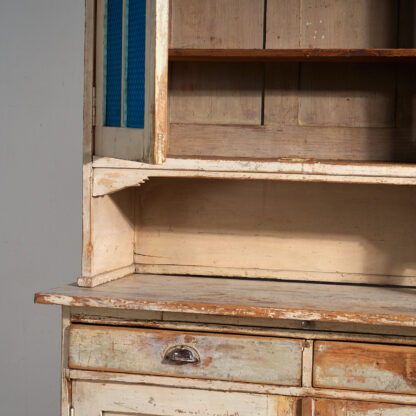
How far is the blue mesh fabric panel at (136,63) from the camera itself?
1936 millimetres

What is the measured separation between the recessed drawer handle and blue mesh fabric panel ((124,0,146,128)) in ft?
2.25

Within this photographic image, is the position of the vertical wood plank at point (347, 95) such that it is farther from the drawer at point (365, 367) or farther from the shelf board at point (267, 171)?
the drawer at point (365, 367)

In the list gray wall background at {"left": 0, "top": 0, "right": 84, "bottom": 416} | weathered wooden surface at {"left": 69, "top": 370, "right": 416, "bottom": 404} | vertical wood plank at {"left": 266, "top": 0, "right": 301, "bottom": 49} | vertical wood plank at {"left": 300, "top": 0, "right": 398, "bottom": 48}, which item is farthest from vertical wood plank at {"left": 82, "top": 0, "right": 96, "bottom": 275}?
gray wall background at {"left": 0, "top": 0, "right": 84, "bottom": 416}

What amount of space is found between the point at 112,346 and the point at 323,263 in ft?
2.90

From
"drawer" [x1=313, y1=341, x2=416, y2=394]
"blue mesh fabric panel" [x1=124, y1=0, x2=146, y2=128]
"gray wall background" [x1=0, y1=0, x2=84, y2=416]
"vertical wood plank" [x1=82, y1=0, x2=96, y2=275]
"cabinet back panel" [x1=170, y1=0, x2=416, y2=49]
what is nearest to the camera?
"blue mesh fabric panel" [x1=124, y1=0, x2=146, y2=128]

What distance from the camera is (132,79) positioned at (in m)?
2.04

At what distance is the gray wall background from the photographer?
11.3 feet

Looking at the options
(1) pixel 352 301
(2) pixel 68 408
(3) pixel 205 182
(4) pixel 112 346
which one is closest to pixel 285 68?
(3) pixel 205 182

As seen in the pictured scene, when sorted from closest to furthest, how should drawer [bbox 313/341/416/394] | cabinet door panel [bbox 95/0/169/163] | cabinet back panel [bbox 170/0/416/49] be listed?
cabinet door panel [bbox 95/0/169/163] → drawer [bbox 313/341/416/394] → cabinet back panel [bbox 170/0/416/49]

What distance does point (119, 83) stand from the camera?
7.12 ft

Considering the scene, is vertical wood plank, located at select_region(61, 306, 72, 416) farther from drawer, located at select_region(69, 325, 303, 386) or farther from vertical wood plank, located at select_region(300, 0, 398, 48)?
vertical wood plank, located at select_region(300, 0, 398, 48)

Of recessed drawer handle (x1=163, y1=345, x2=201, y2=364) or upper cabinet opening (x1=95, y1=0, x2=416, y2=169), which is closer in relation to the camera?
recessed drawer handle (x1=163, y1=345, x2=201, y2=364)

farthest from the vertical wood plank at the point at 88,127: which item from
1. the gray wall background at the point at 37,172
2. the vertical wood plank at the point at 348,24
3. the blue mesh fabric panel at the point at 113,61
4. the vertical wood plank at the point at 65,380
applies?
the gray wall background at the point at 37,172

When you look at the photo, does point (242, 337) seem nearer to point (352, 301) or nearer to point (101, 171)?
point (352, 301)
